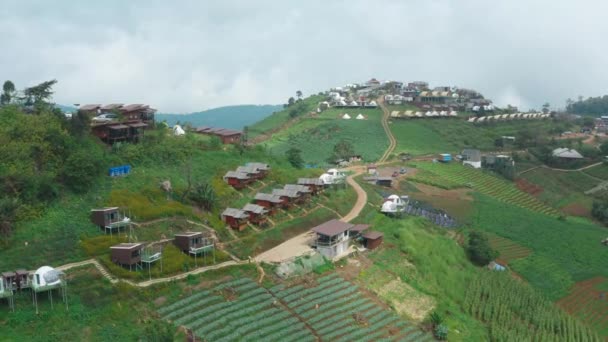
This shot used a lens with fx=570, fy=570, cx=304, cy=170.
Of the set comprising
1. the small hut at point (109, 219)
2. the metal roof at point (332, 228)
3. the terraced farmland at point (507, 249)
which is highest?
the small hut at point (109, 219)

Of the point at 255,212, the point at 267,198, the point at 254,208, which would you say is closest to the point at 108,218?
the point at 255,212

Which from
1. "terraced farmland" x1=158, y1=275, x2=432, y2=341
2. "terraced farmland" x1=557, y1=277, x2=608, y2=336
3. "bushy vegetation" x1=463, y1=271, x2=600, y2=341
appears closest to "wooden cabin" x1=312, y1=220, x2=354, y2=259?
"terraced farmland" x1=158, y1=275, x2=432, y2=341

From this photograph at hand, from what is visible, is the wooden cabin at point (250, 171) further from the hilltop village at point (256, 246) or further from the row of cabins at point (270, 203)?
the row of cabins at point (270, 203)

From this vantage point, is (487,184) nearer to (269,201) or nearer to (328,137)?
(328,137)

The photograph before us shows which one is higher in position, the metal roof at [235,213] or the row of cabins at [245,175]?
the row of cabins at [245,175]

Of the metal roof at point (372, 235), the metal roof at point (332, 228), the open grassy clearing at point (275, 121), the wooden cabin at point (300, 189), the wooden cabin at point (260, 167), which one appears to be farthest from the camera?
the open grassy clearing at point (275, 121)

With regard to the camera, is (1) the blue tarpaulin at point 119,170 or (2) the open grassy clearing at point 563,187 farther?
(2) the open grassy clearing at point 563,187

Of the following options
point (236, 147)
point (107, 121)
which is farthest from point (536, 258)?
point (107, 121)

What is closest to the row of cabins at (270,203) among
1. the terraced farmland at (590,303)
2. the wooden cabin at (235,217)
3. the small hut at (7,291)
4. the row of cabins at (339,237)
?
the wooden cabin at (235,217)
